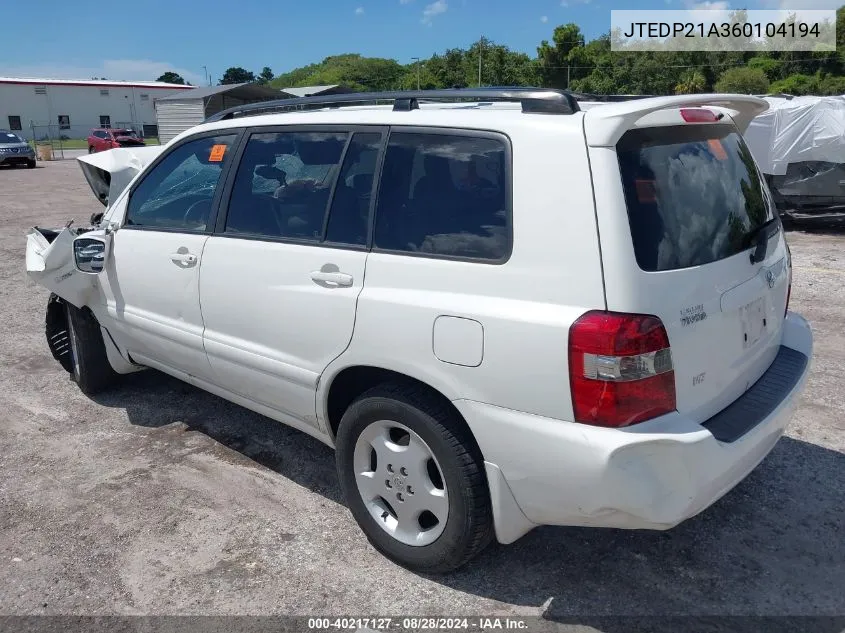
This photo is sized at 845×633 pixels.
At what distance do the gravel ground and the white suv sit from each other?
0.31 m

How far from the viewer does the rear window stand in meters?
2.40

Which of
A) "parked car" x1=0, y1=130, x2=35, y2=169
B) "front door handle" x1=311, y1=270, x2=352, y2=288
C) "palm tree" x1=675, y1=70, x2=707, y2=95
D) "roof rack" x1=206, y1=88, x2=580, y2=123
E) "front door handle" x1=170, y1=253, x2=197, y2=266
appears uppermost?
"palm tree" x1=675, y1=70, x2=707, y2=95

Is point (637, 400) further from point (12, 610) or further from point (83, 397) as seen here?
point (83, 397)

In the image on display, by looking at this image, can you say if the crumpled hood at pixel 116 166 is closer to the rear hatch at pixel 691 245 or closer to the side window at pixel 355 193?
the side window at pixel 355 193

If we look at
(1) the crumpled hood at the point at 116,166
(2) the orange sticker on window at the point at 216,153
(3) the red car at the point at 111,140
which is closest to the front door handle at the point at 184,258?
(2) the orange sticker on window at the point at 216,153

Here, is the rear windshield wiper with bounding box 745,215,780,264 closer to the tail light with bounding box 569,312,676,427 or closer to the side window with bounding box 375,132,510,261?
the tail light with bounding box 569,312,676,427

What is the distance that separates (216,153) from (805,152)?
9.61 m

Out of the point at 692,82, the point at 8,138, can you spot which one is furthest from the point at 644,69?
the point at 8,138

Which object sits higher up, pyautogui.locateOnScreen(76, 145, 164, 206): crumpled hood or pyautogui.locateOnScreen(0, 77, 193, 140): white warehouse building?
pyautogui.locateOnScreen(0, 77, 193, 140): white warehouse building

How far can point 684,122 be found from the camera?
105 inches

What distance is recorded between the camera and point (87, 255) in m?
4.40

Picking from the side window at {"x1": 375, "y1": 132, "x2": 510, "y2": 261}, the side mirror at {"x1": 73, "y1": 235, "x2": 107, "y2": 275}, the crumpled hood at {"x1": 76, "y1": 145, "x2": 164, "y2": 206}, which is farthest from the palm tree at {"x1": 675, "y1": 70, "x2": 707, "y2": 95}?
the side window at {"x1": 375, "y1": 132, "x2": 510, "y2": 261}

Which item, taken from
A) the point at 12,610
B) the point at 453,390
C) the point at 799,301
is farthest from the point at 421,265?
the point at 799,301

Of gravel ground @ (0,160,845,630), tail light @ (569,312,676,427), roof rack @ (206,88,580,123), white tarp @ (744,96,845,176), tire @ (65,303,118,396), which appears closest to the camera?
tail light @ (569,312,676,427)
